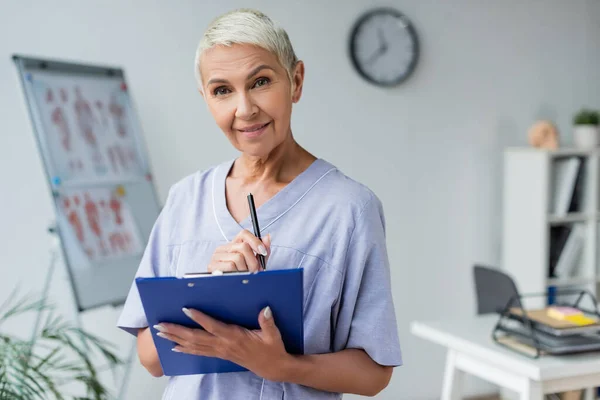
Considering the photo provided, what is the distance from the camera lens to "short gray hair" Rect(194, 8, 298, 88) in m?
1.07

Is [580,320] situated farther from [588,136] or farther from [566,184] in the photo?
[588,136]

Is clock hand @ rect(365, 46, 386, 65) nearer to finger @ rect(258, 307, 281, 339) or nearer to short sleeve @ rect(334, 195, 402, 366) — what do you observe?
short sleeve @ rect(334, 195, 402, 366)

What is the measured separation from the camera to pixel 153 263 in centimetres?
123

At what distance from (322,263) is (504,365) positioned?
1.50 meters

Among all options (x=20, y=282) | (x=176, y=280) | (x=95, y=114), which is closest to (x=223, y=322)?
(x=176, y=280)

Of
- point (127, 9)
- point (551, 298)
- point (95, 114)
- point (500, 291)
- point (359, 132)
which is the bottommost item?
point (551, 298)

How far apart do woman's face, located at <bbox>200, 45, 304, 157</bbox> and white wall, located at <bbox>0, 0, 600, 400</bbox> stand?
6.87 ft

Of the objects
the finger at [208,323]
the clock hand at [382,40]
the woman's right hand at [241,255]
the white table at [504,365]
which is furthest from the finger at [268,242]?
the clock hand at [382,40]

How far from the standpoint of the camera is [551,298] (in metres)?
3.96

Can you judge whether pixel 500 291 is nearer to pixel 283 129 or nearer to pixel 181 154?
pixel 181 154

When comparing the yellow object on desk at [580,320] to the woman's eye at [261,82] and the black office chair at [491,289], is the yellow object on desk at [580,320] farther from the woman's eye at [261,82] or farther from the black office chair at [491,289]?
the woman's eye at [261,82]

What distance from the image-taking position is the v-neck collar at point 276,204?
116cm

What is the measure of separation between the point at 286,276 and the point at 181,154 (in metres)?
2.50

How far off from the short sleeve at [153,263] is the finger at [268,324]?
0.26 meters
